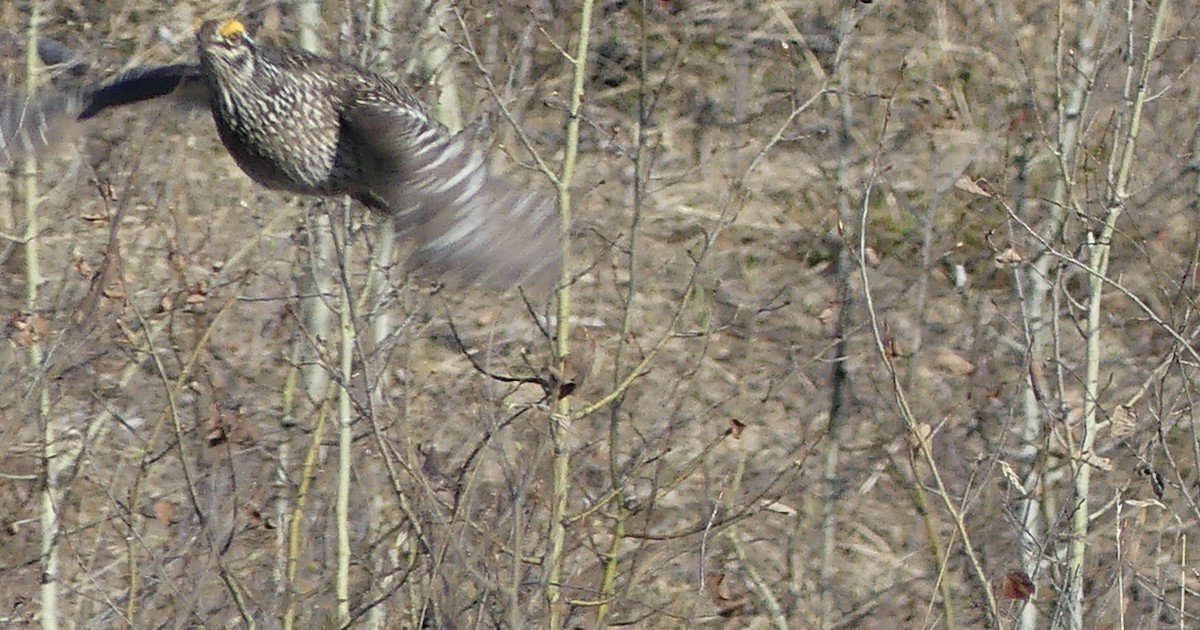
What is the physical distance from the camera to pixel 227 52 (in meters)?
5.69

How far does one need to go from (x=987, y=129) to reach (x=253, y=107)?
837 centimetres

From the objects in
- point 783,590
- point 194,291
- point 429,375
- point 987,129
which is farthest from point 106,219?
point 987,129

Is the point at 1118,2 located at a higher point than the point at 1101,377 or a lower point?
higher

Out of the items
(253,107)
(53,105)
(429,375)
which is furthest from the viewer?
(429,375)

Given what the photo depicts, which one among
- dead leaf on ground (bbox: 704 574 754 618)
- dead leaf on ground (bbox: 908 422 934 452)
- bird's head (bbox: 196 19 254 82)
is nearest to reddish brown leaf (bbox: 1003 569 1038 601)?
dead leaf on ground (bbox: 908 422 934 452)

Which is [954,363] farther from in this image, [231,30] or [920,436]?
[231,30]

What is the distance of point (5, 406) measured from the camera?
8.95 m

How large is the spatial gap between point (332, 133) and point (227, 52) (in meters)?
0.39

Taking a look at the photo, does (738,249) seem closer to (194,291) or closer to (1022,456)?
(1022,456)

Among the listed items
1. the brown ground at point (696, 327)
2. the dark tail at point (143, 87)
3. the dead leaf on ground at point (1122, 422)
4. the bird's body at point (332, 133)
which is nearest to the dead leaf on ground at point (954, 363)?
the brown ground at point (696, 327)

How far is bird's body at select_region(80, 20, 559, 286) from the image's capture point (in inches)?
206

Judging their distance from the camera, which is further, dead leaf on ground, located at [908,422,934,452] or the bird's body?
dead leaf on ground, located at [908,422,934,452]

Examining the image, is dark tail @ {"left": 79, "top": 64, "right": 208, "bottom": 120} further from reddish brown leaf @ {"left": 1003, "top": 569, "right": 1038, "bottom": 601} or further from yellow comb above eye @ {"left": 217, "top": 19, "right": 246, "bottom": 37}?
reddish brown leaf @ {"left": 1003, "top": 569, "right": 1038, "bottom": 601}

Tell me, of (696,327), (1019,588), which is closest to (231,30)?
(1019,588)
